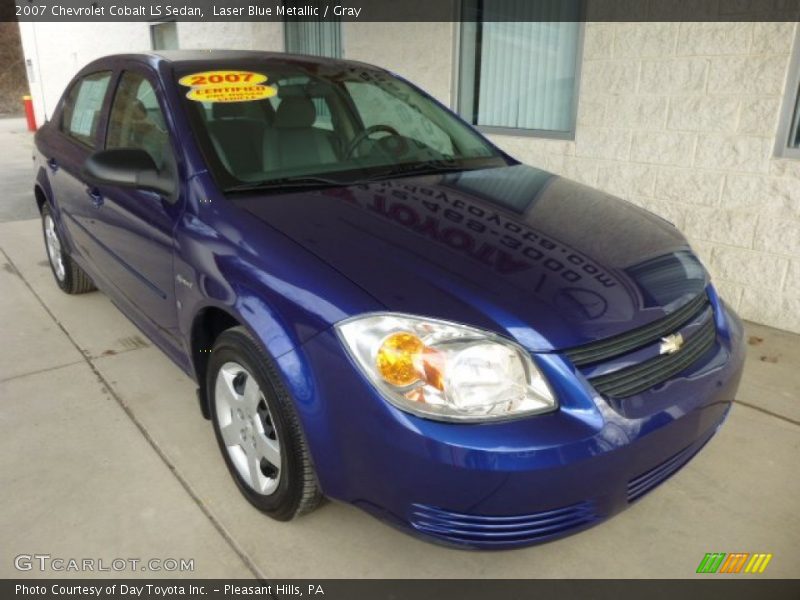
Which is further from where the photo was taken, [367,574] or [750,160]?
[750,160]

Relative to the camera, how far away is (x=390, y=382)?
5.72 feet

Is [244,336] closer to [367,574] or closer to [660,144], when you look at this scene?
[367,574]

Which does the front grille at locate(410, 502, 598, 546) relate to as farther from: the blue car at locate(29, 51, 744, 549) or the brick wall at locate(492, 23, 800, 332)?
the brick wall at locate(492, 23, 800, 332)

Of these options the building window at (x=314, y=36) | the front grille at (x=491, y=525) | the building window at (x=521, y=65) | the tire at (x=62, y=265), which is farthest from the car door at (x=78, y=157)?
the building window at (x=314, y=36)

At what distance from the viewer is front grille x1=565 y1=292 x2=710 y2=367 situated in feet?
5.90

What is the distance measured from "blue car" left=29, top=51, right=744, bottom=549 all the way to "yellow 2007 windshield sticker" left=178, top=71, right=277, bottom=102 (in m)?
0.01

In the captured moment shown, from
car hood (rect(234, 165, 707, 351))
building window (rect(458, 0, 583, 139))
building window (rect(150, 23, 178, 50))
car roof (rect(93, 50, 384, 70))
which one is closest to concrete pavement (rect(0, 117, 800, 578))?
car hood (rect(234, 165, 707, 351))

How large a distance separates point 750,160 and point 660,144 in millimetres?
586

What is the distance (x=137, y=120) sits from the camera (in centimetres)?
300

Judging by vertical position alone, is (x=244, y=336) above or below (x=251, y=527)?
above

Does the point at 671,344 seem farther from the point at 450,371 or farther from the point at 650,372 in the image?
the point at 450,371

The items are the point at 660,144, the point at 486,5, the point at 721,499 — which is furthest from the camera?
the point at 486,5

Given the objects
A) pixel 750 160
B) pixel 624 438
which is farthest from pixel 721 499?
pixel 750 160

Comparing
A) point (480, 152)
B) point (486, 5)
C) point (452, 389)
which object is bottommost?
point (452, 389)
